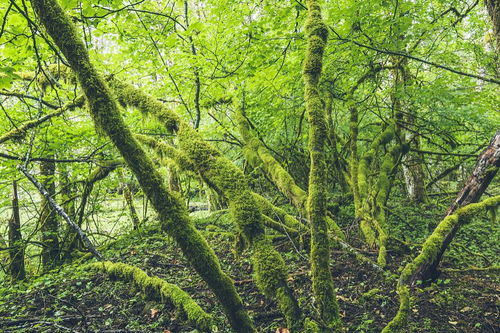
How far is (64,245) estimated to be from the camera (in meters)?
6.57

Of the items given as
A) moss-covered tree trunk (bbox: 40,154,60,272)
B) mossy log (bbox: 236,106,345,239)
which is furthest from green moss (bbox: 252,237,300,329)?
moss-covered tree trunk (bbox: 40,154,60,272)

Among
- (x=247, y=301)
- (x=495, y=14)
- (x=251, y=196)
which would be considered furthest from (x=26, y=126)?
(x=495, y=14)

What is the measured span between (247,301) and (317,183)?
7.00 ft

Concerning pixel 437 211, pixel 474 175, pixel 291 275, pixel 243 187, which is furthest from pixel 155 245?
pixel 437 211

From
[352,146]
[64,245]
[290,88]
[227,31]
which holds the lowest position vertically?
[64,245]

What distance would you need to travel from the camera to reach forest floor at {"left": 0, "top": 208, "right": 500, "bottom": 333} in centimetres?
307

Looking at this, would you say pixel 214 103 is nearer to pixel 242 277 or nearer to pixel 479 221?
pixel 242 277

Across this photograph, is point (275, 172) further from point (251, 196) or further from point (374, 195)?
point (251, 196)

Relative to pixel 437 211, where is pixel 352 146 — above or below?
above

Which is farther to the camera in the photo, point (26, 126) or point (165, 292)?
point (26, 126)

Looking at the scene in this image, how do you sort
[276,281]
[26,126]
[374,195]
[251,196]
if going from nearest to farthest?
[276,281] → [251,196] → [26,126] → [374,195]

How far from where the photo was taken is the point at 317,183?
252cm

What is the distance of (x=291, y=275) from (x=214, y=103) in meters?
4.85

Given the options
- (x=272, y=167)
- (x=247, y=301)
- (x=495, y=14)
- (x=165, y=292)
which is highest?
(x=495, y=14)
